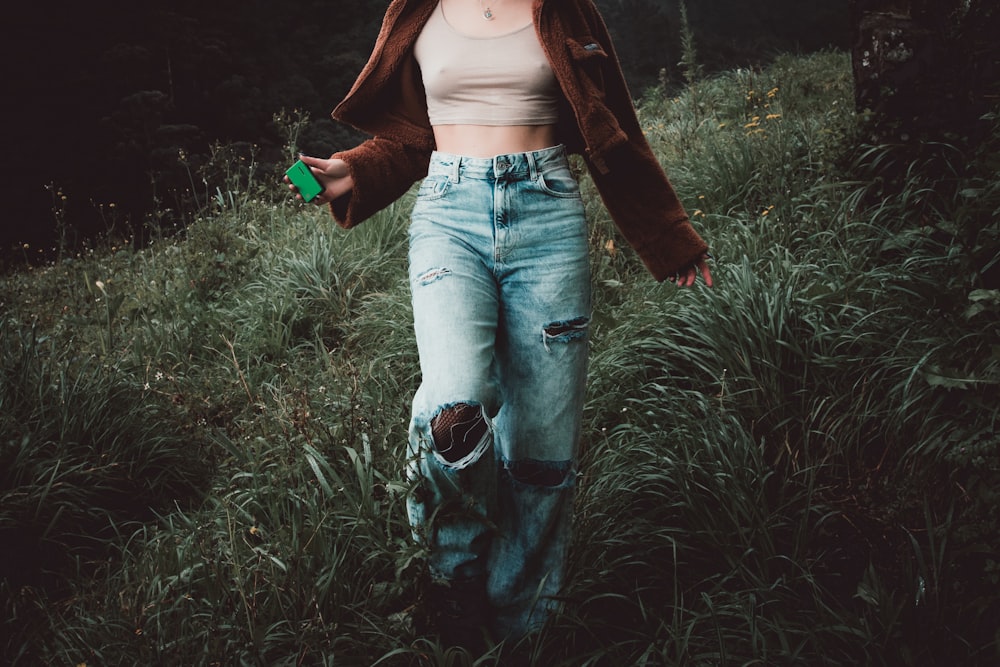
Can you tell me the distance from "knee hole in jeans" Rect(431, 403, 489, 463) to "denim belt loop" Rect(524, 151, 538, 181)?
2.24 ft

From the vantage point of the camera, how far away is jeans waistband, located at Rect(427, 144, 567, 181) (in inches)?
74.4

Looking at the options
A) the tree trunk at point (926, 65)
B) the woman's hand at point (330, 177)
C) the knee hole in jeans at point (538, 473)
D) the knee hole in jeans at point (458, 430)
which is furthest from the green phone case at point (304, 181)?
the tree trunk at point (926, 65)

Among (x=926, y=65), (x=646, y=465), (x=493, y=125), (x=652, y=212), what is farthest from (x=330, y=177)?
(x=926, y=65)

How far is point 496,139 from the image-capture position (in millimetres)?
1949

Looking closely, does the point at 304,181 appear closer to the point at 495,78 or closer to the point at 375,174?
the point at 375,174

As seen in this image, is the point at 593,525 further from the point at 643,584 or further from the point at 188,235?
the point at 188,235

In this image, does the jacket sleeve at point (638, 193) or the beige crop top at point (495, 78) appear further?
the jacket sleeve at point (638, 193)

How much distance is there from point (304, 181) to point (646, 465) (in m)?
1.63

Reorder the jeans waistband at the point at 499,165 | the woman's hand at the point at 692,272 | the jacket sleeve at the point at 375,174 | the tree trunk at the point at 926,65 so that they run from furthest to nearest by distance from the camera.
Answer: the tree trunk at the point at 926,65 → the woman's hand at the point at 692,272 → the jacket sleeve at the point at 375,174 → the jeans waistband at the point at 499,165

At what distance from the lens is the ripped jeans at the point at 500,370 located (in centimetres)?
174

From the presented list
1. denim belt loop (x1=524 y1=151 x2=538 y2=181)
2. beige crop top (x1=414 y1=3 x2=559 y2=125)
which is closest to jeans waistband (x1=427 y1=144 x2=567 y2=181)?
denim belt loop (x1=524 y1=151 x2=538 y2=181)

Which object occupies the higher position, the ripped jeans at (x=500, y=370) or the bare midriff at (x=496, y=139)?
the bare midriff at (x=496, y=139)

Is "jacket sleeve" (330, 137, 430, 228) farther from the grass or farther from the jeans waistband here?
the grass

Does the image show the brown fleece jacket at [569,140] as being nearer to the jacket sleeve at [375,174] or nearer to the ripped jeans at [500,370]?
the jacket sleeve at [375,174]
